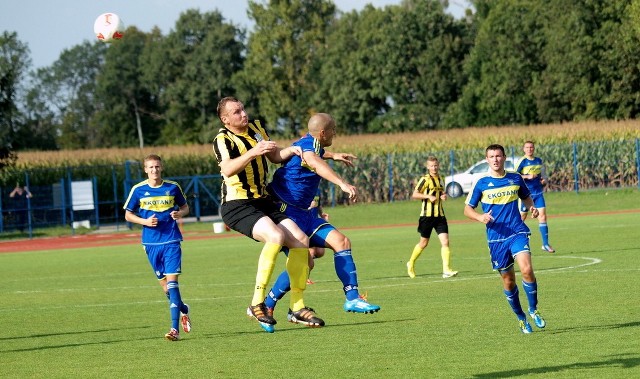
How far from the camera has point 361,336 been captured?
1314 cm

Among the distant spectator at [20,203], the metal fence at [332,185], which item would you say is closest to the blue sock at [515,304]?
the metal fence at [332,185]

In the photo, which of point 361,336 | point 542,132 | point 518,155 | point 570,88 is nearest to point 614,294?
point 361,336

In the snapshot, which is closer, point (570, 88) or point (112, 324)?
point (112, 324)

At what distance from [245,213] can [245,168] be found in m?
0.45

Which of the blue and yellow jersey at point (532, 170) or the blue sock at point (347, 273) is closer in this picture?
the blue sock at point (347, 273)

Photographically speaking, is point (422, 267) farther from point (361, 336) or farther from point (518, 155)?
point (518, 155)

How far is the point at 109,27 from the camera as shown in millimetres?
17641

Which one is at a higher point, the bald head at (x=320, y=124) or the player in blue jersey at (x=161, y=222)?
the bald head at (x=320, y=124)

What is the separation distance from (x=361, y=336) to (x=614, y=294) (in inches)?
186

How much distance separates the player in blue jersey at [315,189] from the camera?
11.2 metres

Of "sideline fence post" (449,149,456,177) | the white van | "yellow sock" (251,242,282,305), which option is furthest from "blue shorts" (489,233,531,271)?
"sideline fence post" (449,149,456,177)

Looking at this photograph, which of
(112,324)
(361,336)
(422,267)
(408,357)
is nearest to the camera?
(408,357)

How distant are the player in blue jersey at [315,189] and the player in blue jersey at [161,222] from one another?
245 cm

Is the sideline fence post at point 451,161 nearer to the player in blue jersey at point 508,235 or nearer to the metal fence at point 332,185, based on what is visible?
the metal fence at point 332,185
